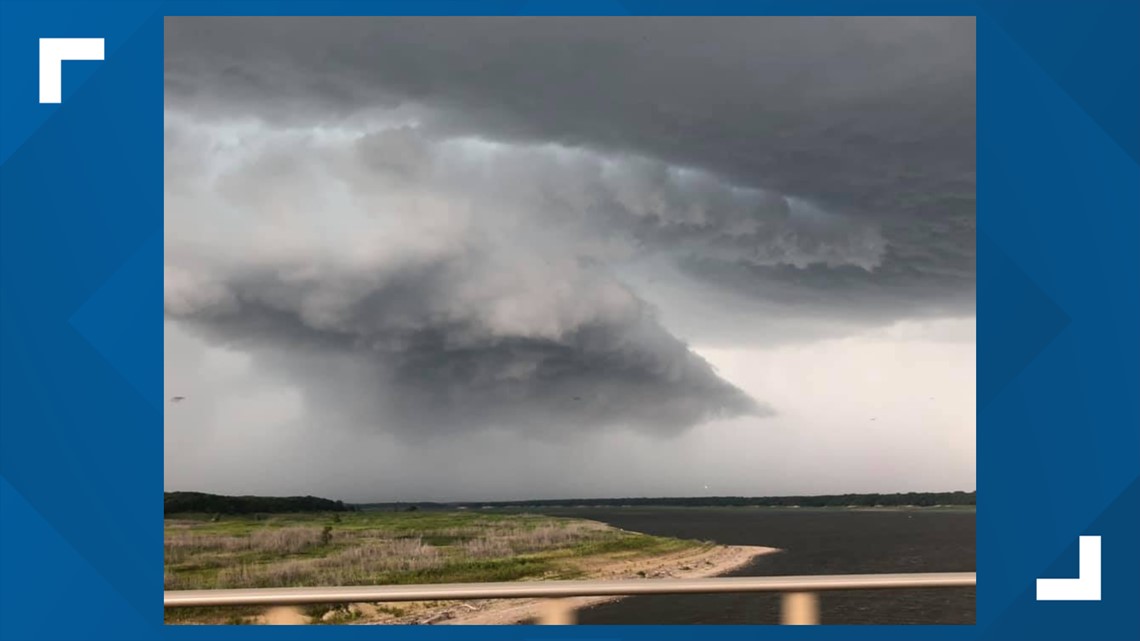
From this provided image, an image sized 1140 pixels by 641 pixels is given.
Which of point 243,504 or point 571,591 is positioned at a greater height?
point 571,591

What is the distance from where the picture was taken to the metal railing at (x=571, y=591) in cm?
187

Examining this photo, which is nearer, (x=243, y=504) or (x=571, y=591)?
(x=571, y=591)

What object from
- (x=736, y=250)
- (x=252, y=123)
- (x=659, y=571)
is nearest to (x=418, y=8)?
(x=252, y=123)

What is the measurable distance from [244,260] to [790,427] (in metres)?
5.32

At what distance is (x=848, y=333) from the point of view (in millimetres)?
8250

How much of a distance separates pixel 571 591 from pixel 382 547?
8855 millimetres

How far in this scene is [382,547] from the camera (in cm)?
1027

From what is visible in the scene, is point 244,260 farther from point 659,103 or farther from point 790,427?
point 790,427
